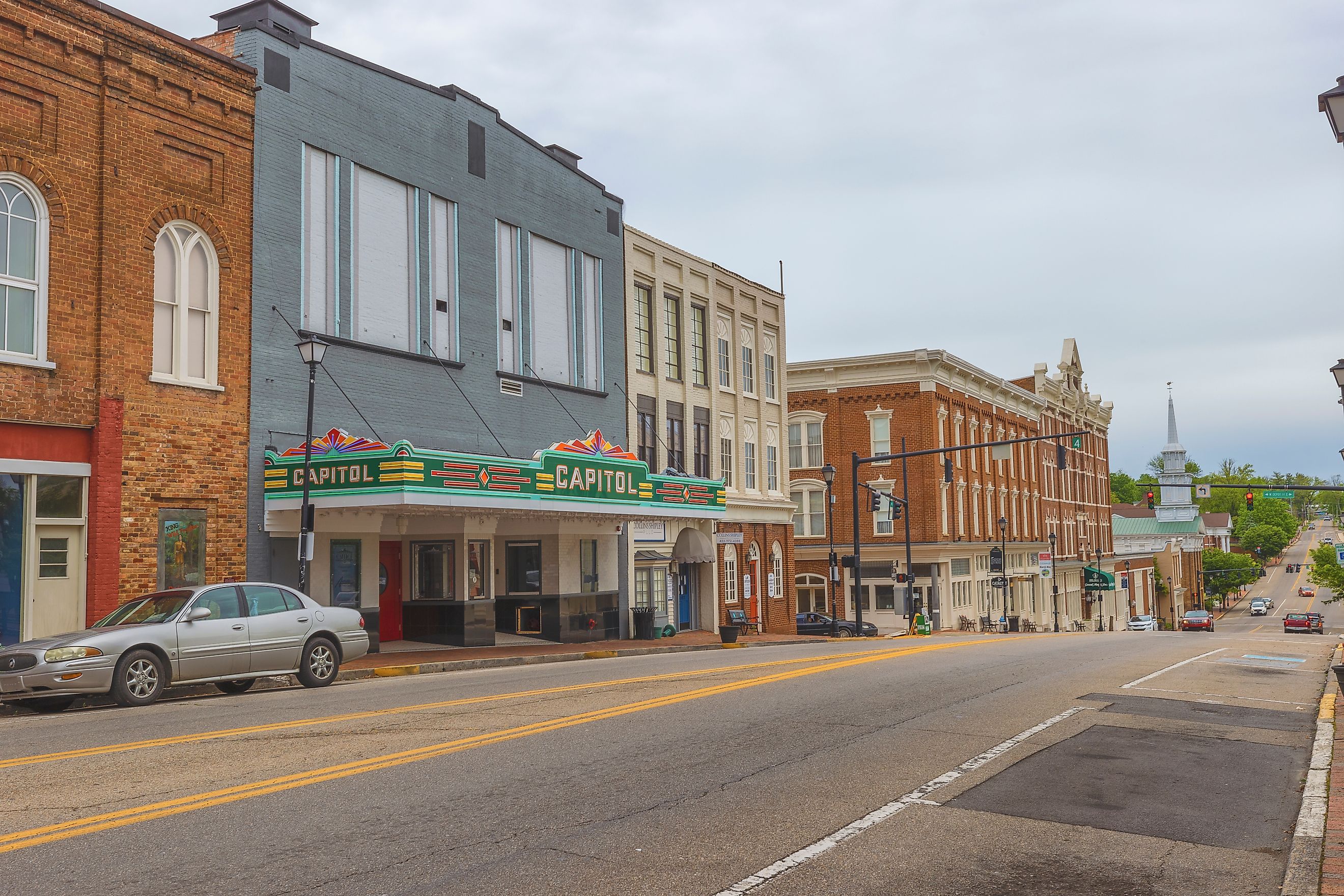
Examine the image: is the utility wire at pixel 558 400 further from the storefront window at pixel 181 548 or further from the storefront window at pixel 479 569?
the storefront window at pixel 181 548

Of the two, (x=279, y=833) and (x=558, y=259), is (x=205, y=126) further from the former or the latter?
(x=279, y=833)

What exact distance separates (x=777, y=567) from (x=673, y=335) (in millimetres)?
9996

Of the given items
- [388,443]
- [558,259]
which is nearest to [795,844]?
[388,443]

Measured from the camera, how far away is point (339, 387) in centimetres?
2380

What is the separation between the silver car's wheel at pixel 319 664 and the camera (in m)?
16.6

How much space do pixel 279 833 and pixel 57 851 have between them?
1227 millimetres

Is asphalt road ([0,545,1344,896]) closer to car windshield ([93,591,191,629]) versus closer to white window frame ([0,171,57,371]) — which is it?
car windshield ([93,591,191,629])

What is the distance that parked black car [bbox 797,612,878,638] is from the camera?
4266cm

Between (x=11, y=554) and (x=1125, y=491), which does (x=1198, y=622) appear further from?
(x=1125, y=491)

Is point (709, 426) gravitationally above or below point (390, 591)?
above

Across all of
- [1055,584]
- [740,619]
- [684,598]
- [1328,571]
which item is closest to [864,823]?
[684,598]

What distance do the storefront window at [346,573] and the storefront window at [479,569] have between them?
118 inches

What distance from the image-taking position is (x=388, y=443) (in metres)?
24.4

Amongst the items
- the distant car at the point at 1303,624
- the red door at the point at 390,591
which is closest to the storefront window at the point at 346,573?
the red door at the point at 390,591
